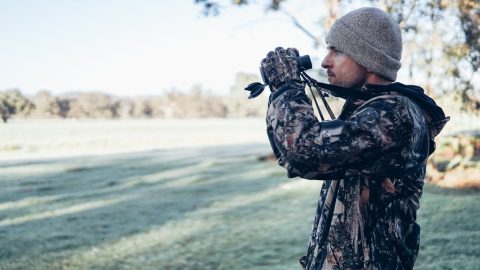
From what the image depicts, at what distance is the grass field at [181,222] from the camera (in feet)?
18.6

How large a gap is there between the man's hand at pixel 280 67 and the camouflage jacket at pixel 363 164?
43 millimetres

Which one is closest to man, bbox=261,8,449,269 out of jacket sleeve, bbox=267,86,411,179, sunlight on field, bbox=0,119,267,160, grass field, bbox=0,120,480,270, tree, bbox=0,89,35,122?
jacket sleeve, bbox=267,86,411,179

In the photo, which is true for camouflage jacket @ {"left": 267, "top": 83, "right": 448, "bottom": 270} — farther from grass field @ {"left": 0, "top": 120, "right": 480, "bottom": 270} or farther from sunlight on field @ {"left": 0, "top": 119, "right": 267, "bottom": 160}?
sunlight on field @ {"left": 0, "top": 119, "right": 267, "bottom": 160}

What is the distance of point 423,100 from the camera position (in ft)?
5.26

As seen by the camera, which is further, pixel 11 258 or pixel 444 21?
pixel 444 21

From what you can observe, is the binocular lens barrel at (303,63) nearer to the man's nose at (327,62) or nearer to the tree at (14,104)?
the man's nose at (327,62)

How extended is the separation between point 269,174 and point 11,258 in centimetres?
873

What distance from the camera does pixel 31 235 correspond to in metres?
7.19

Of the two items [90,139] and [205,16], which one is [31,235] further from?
[90,139]

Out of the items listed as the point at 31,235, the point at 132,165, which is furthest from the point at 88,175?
the point at 31,235

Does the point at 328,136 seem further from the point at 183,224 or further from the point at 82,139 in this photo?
the point at 82,139

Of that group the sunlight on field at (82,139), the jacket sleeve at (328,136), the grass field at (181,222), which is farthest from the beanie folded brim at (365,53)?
the sunlight on field at (82,139)

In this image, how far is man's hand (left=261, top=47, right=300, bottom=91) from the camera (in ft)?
5.00

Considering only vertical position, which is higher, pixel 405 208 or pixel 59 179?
pixel 405 208
